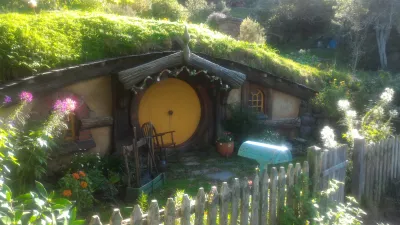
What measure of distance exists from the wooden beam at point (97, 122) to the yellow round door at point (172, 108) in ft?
3.27

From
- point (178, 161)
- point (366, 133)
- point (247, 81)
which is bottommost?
point (178, 161)

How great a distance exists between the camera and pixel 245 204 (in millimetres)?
4281

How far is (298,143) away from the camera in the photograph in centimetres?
1080

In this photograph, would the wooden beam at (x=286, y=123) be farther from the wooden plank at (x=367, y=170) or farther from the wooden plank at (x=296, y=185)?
the wooden plank at (x=296, y=185)

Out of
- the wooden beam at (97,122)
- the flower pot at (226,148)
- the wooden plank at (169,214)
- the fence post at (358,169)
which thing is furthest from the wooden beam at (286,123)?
the wooden plank at (169,214)

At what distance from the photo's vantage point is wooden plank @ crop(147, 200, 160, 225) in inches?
135

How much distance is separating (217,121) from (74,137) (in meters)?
3.79

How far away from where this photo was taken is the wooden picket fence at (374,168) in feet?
20.1

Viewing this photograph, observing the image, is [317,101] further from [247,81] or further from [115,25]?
[115,25]

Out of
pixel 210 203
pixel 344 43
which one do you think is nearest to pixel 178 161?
pixel 210 203

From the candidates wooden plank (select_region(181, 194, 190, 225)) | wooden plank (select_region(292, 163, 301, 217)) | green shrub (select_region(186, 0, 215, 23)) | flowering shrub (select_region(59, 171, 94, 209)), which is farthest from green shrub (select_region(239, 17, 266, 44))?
wooden plank (select_region(181, 194, 190, 225))

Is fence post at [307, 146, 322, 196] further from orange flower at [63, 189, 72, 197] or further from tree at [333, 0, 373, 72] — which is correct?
tree at [333, 0, 373, 72]

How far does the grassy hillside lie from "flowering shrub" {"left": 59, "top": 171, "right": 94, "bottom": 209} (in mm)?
2364

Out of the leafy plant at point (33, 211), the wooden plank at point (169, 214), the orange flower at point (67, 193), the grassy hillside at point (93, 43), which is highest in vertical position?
the grassy hillside at point (93, 43)
